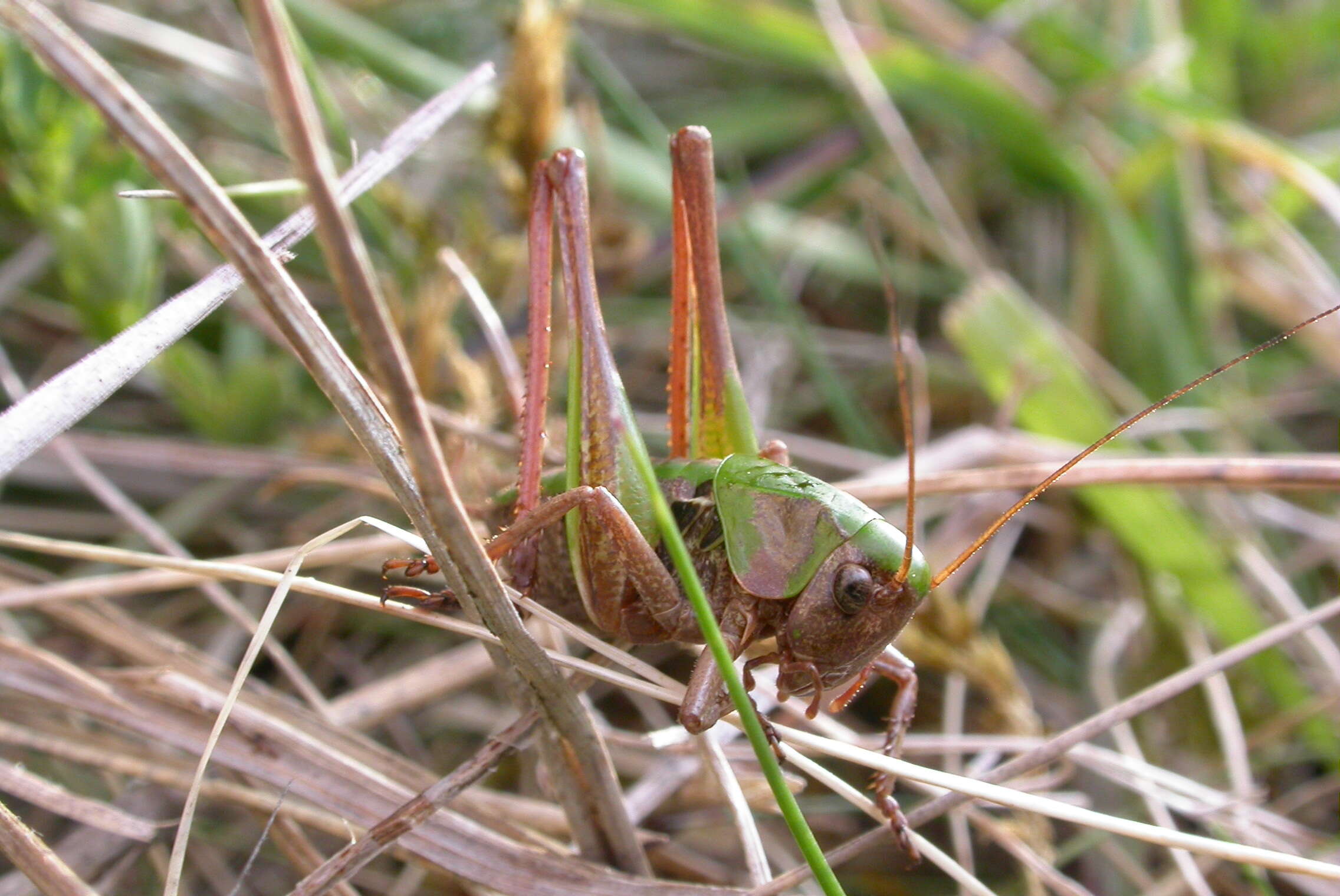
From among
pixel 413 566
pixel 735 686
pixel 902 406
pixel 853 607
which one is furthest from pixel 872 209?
pixel 735 686

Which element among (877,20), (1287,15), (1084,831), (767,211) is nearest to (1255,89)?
(1287,15)

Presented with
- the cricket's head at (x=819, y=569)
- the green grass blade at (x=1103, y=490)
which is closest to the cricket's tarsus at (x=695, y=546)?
the cricket's head at (x=819, y=569)

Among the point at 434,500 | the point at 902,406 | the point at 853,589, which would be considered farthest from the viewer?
the point at 853,589

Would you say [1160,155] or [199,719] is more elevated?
[1160,155]

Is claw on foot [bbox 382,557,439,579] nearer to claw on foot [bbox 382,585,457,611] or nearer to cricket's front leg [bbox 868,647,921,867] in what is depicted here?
claw on foot [bbox 382,585,457,611]

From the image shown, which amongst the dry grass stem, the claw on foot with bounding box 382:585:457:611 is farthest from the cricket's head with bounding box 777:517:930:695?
the claw on foot with bounding box 382:585:457:611

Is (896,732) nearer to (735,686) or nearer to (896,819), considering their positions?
(896,819)

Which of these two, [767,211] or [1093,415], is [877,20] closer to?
[767,211]

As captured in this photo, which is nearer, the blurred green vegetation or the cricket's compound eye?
the cricket's compound eye
